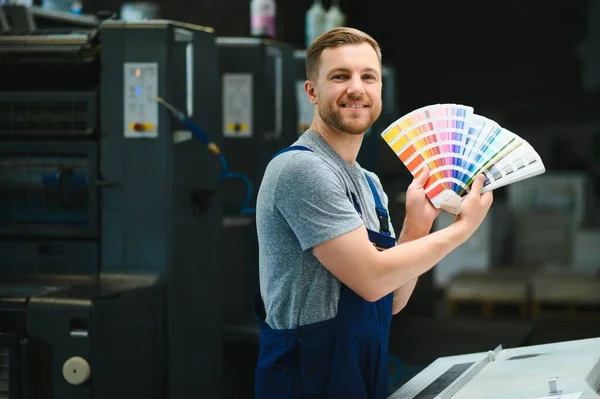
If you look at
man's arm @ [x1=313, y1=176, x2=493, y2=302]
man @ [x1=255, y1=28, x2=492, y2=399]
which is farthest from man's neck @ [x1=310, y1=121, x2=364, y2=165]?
man's arm @ [x1=313, y1=176, x2=493, y2=302]

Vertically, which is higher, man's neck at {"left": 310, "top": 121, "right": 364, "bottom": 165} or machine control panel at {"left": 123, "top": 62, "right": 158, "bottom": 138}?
machine control panel at {"left": 123, "top": 62, "right": 158, "bottom": 138}

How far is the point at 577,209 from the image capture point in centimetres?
935

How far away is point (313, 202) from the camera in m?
2.19

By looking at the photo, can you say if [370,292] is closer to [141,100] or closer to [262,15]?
[141,100]

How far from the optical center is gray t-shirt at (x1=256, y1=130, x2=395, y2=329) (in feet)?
7.17

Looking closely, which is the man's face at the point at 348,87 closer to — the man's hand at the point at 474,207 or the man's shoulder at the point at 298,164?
the man's shoulder at the point at 298,164

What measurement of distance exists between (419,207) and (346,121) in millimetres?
289

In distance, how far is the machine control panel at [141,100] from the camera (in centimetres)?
384

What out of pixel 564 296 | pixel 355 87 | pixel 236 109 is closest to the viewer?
pixel 355 87

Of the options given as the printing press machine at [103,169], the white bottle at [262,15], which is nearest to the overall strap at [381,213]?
the printing press machine at [103,169]

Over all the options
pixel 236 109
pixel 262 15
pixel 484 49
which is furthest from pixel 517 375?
pixel 484 49

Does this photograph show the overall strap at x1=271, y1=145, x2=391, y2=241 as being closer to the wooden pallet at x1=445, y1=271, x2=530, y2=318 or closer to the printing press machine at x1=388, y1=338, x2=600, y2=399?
the printing press machine at x1=388, y1=338, x2=600, y2=399

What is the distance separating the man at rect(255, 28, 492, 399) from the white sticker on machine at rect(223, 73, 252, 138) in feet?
8.93

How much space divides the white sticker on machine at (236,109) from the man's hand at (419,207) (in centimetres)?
280
